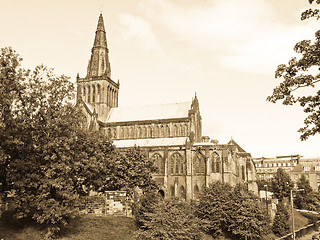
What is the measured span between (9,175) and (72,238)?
631cm

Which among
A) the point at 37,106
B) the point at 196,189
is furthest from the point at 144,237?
the point at 196,189

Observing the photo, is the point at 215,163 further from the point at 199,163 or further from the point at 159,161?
the point at 159,161

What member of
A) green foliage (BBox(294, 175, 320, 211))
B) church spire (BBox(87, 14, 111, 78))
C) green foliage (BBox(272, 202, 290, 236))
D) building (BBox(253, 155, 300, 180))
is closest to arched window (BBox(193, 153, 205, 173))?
green foliage (BBox(272, 202, 290, 236))

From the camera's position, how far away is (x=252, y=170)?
74.2 metres

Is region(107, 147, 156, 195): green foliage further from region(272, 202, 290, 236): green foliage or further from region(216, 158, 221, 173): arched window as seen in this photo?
region(216, 158, 221, 173): arched window

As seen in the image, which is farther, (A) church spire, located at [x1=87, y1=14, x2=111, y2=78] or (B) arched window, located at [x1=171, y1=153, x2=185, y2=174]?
(A) church spire, located at [x1=87, y1=14, x2=111, y2=78]

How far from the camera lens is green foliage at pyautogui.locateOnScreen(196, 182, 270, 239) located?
34656 mm

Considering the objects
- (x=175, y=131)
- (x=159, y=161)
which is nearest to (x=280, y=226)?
(x=159, y=161)

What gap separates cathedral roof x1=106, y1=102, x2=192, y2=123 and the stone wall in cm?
4412

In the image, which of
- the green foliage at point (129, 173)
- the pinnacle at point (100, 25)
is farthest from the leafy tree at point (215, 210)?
the pinnacle at point (100, 25)

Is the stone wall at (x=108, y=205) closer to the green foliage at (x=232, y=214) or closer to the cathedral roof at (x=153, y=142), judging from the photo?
the green foliage at (x=232, y=214)

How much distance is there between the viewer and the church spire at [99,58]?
77125 mm

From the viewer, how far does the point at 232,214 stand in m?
35.3

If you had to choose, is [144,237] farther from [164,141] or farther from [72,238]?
[164,141]
